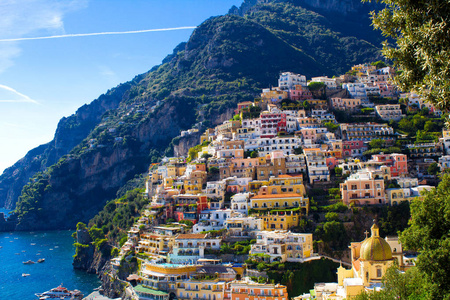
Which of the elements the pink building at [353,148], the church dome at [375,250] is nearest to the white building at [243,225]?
the pink building at [353,148]

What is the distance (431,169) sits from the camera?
67.1 metres

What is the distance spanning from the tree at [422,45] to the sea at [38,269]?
68578 mm

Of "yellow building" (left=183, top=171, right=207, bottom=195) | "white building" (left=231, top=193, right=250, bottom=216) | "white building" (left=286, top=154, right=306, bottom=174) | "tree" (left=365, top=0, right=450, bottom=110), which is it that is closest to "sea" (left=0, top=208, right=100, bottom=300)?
"yellow building" (left=183, top=171, right=207, bottom=195)

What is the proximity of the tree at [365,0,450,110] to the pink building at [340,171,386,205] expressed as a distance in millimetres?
47393

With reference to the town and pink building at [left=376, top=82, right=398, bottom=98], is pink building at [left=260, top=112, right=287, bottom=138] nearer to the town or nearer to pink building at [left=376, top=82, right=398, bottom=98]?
the town

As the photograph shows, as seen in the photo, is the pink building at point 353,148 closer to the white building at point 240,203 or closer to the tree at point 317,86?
the white building at point 240,203

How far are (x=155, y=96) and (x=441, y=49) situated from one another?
6566 inches

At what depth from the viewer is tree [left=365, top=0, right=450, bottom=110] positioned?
12828mm

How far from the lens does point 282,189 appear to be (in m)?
64.2

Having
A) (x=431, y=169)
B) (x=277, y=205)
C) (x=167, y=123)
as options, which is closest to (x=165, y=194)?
(x=277, y=205)

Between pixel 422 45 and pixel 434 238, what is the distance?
440 inches

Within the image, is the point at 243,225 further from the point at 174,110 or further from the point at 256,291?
the point at 174,110

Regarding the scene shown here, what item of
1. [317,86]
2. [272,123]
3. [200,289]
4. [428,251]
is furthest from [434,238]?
[317,86]

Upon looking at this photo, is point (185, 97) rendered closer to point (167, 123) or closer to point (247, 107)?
point (167, 123)
